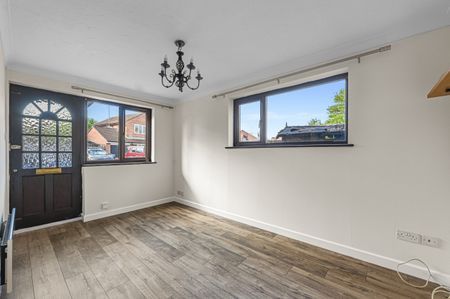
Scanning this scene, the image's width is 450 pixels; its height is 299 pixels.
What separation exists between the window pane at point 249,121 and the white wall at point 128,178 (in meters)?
1.90

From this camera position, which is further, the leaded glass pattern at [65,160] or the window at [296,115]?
the leaded glass pattern at [65,160]

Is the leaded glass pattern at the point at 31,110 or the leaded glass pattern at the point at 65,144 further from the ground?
the leaded glass pattern at the point at 31,110

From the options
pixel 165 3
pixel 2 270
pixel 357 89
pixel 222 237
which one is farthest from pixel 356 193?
pixel 2 270

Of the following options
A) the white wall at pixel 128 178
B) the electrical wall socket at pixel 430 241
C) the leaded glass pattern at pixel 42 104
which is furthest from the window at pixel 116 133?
the electrical wall socket at pixel 430 241

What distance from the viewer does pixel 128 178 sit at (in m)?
3.77

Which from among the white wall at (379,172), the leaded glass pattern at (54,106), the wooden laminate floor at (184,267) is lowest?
the wooden laminate floor at (184,267)

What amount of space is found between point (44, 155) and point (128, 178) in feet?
4.24

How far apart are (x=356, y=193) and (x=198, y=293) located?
6.27 ft

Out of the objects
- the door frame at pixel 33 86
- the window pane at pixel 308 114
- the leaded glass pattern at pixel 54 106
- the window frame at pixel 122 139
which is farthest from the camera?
the window frame at pixel 122 139

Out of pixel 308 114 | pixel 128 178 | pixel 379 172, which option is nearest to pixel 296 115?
pixel 308 114

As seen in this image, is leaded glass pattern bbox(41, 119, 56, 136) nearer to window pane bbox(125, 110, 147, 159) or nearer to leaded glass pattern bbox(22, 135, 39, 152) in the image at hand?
leaded glass pattern bbox(22, 135, 39, 152)

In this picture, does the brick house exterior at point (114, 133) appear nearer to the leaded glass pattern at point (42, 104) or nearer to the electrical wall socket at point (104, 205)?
the leaded glass pattern at point (42, 104)

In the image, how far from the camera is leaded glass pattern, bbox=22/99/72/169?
2.80 meters

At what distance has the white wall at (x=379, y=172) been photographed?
5.70 feet
